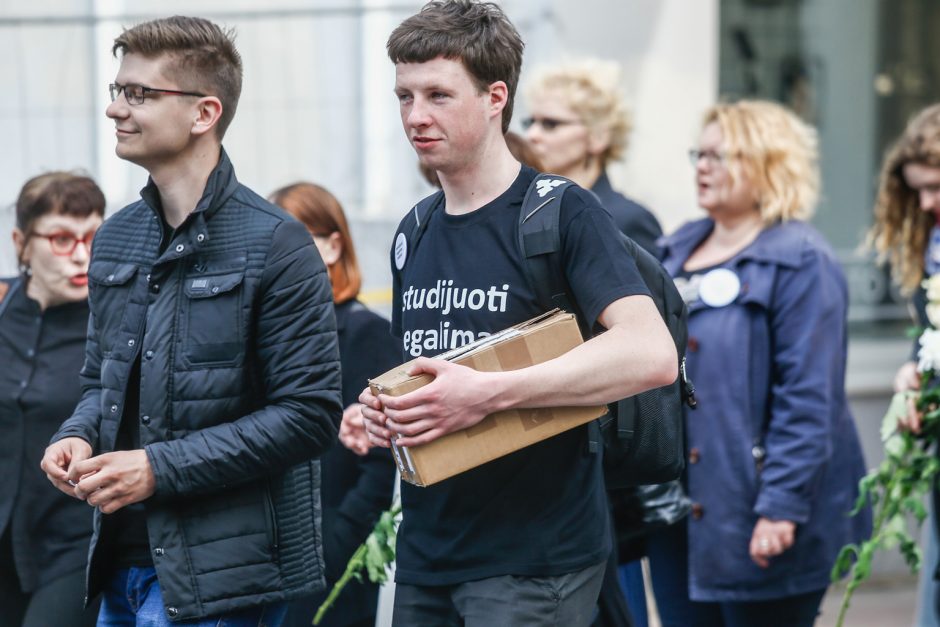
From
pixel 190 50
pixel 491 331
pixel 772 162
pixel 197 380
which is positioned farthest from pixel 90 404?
pixel 772 162

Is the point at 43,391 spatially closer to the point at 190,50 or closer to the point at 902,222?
the point at 190,50

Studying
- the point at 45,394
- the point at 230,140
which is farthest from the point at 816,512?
the point at 230,140

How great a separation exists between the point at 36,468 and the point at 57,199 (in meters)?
0.78

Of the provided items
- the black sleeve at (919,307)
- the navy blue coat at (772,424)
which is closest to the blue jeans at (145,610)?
the navy blue coat at (772,424)

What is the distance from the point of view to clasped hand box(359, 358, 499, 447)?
2748 millimetres

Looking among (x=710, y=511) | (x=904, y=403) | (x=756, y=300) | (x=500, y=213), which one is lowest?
(x=710, y=511)

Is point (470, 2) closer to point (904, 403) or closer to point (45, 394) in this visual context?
point (45, 394)

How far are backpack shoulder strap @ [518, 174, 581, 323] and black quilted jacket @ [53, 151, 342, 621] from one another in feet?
1.74

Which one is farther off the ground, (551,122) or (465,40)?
(465,40)

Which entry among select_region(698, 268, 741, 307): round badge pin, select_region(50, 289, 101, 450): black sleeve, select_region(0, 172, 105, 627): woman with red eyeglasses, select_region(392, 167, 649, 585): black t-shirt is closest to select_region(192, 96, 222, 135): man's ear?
select_region(50, 289, 101, 450): black sleeve

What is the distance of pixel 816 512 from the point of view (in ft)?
14.8

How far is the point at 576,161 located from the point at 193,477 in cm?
263

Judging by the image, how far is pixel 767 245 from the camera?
4598 millimetres

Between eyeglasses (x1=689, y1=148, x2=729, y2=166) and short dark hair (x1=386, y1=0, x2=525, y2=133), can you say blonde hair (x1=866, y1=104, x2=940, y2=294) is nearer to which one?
eyeglasses (x1=689, y1=148, x2=729, y2=166)
